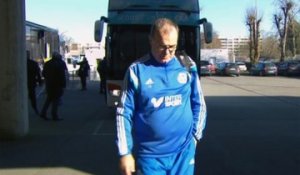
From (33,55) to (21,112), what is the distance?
20.7 meters

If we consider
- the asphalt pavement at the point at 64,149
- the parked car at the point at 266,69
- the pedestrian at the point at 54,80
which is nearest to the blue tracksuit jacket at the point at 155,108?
the asphalt pavement at the point at 64,149

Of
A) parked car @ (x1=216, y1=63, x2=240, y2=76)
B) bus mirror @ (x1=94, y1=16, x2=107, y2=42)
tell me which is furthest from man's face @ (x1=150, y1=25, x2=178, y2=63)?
parked car @ (x1=216, y1=63, x2=240, y2=76)

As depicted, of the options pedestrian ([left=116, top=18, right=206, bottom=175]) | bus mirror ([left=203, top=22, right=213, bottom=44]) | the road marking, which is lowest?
the road marking

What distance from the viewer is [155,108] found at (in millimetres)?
4160

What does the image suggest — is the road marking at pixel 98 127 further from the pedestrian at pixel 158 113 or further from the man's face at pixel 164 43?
the man's face at pixel 164 43

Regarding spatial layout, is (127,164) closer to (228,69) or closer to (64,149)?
(64,149)

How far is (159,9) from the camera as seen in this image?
16359mm

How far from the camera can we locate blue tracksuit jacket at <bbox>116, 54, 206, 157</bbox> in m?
4.16

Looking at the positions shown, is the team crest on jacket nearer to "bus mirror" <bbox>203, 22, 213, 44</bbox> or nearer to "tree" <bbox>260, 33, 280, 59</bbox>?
"bus mirror" <bbox>203, 22, 213, 44</bbox>

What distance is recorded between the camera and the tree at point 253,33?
83.8m

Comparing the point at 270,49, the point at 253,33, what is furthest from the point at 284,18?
the point at 270,49

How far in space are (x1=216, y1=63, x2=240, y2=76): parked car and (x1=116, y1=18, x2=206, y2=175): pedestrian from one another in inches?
2204

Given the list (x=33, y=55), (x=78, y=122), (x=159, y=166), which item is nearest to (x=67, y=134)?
(x=78, y=122)

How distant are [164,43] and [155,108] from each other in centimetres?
47
